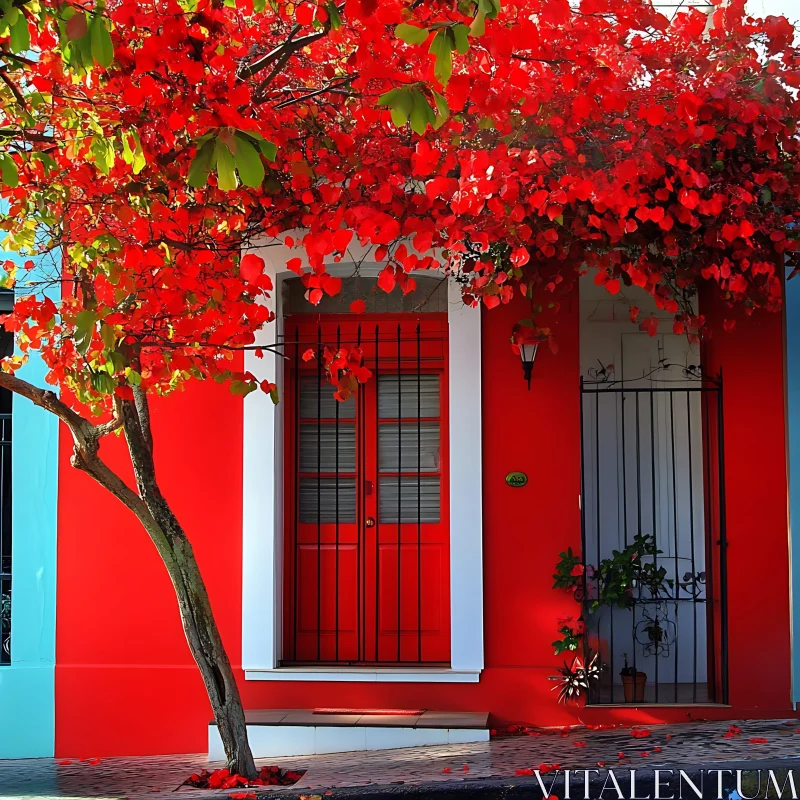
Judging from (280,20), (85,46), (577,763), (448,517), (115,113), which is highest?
(280,20)

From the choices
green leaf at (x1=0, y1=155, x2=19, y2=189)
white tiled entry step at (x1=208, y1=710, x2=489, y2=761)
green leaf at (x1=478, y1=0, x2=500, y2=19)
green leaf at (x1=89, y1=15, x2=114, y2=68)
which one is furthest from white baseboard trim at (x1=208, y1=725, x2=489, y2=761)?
green leaf at (x1=478, y1=0, x2=500, y2=19)

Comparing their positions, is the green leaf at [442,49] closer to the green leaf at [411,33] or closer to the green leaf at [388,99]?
the green leaf at [411,33]

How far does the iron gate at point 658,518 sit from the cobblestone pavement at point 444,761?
91cm

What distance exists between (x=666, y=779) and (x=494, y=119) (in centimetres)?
345

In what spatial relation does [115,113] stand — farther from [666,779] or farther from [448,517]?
Answer: [666,779]

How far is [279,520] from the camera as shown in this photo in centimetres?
696

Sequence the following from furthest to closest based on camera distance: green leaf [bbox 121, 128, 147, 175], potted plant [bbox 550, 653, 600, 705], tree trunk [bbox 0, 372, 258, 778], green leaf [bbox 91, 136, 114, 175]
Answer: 1. potted plant [bbox 550, 653, 600, 705]
2. tree trunk [bbox 0, 372, 258, 778]
3. green leaf [bbox 91, 136, 114, 175]
4. green leaf [bbox 121, 128, 147, 175]

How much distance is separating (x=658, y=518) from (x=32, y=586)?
4652 mm

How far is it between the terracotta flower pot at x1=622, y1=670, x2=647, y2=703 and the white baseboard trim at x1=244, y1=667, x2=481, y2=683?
41.4 inches

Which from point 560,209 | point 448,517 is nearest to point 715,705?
point 448,517

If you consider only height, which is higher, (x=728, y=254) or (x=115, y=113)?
(x=115, y=113)

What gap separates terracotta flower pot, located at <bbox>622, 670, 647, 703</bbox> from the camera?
682 cm

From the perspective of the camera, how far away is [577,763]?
17.9ft

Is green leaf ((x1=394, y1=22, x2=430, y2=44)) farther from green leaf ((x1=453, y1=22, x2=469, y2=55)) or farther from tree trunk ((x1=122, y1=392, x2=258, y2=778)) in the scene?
tree trunk ((x1=122, y1=392, x2=258, y2=778))
